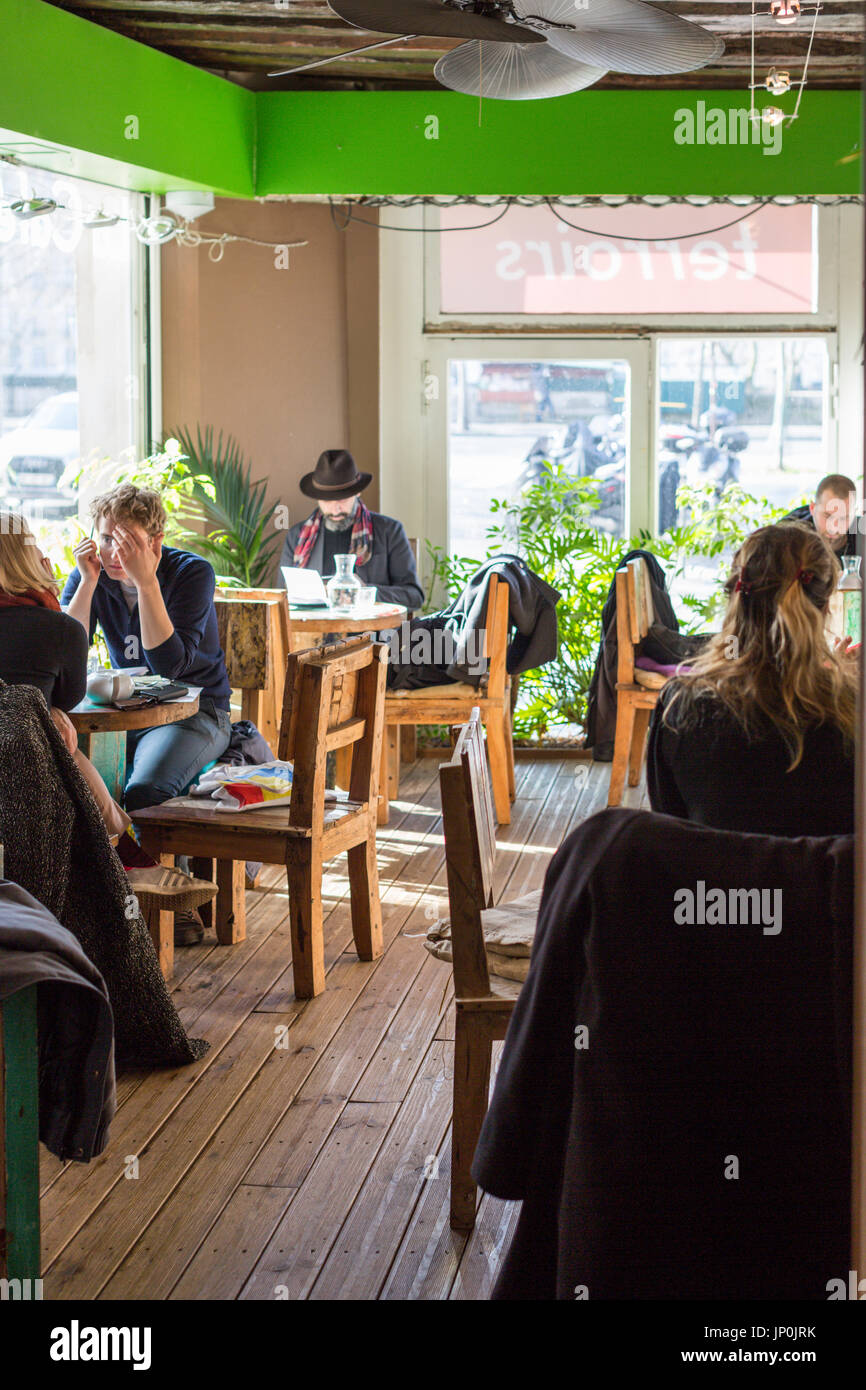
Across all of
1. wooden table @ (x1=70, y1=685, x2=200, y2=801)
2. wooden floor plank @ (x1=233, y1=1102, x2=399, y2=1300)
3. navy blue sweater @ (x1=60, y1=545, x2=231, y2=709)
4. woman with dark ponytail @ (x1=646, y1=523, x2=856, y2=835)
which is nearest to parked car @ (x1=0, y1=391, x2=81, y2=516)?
navy blue sweater @ (x1=60, y1=545, x2=231, y2=709)

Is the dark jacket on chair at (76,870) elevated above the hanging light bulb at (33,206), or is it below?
below

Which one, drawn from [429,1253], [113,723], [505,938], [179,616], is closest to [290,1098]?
[429,1253]

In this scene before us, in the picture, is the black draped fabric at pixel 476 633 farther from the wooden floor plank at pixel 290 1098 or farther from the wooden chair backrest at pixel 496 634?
the wooden floor plank at pixel 290 1098

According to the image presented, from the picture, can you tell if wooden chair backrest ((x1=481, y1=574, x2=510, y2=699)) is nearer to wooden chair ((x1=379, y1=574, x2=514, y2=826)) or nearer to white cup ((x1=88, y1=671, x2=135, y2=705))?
wooden chair ((x1=379, y1=574, x2=514, y2=826))

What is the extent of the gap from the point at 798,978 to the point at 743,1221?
32 cm

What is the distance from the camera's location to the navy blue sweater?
4.23 metres

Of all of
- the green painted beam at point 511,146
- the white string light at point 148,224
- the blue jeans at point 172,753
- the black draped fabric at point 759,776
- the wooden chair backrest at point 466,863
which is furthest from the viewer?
the green painted beam at point 511,146

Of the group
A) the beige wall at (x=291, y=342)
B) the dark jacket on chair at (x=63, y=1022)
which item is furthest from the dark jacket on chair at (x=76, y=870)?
the beige wall at (x=291, y=342)

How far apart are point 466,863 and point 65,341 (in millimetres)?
4115

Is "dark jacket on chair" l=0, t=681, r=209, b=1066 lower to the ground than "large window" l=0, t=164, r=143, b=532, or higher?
lower

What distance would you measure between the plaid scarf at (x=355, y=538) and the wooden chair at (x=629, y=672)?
121 cm

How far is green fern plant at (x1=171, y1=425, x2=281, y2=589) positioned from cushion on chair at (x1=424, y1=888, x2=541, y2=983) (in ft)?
12.0

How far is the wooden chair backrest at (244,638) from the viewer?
4797 millimetres
